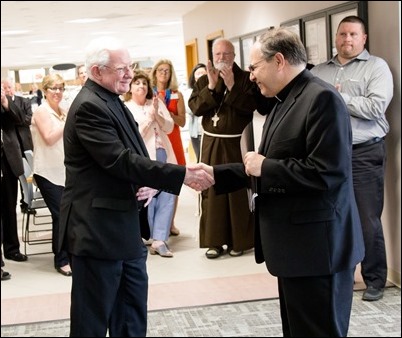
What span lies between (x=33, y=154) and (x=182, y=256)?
1.91 feet

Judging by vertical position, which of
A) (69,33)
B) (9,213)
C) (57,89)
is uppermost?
(69,33)

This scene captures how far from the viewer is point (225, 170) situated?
1.63m

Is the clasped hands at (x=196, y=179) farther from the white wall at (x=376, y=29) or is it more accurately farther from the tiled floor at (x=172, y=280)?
the white wall at (x=376, y=29)

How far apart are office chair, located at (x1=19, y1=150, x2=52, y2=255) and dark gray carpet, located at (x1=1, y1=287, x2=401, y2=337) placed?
0.51 m

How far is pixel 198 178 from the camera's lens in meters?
1.61

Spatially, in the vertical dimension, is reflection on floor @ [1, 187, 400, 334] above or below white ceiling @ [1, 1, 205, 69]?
below

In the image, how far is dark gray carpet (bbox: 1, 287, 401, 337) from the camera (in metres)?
2.30

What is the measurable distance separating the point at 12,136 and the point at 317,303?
0.88m

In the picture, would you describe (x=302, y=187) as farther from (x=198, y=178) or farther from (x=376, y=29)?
(x=376, y=29)

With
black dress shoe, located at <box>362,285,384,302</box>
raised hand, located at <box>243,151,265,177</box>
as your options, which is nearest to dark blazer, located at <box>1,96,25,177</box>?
raised hand, located at <box>243,151,265,177</box>

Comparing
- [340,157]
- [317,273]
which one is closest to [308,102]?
[340,157]

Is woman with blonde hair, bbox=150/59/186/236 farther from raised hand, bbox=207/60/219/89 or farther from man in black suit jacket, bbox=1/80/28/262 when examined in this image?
man in black suit jacket, bbox=1/80/28/262

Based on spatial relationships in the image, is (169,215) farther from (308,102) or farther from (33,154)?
(308,102)

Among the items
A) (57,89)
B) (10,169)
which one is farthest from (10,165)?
(57,89)
